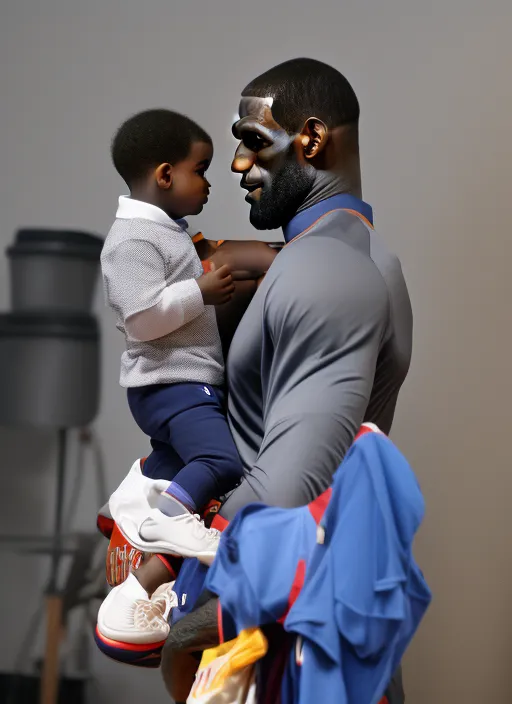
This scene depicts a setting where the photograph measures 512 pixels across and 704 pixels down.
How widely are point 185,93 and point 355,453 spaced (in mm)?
1541

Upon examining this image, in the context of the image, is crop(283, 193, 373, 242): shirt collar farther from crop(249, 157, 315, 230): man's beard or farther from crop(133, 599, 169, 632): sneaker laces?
crop(133, 599, 169, 632): sneaker laces

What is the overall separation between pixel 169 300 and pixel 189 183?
191 mm

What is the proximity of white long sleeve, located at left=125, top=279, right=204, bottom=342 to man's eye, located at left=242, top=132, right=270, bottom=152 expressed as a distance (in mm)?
206

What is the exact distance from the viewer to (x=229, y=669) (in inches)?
44.6

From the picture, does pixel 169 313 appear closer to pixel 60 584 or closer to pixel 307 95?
pixel 307 95

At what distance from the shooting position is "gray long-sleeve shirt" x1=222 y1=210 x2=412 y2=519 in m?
1.22

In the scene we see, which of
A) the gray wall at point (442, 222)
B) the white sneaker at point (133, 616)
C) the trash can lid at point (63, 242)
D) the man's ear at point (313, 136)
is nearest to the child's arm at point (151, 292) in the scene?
the man's ear at point (313, 136)

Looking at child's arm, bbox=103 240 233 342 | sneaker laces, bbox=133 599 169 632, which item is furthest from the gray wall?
sneaker laces, bbox=133 599 169 632

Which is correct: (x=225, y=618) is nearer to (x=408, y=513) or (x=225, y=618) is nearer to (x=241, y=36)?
(x=408, y=513)

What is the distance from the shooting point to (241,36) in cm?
242

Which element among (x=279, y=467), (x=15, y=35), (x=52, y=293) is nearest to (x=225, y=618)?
(x=279, y=467)

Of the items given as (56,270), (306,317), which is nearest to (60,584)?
(56,270)

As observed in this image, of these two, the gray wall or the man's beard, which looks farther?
the gray wall

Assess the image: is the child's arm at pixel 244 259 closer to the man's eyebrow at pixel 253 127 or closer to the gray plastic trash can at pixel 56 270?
the man's eyebrow at pixel 253 127
